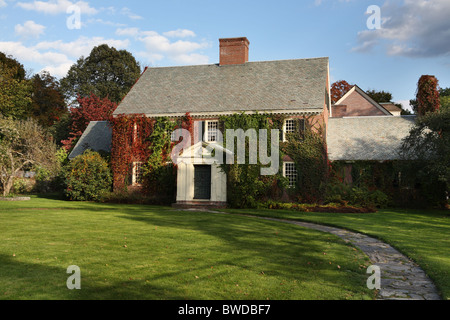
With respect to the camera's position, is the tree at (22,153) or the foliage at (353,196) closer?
the foliage at (353,196)

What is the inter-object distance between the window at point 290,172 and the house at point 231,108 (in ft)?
0.20

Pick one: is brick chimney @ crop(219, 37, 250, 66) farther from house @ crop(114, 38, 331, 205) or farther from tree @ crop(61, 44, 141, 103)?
tree @ crop(61, 44, 141, 103)

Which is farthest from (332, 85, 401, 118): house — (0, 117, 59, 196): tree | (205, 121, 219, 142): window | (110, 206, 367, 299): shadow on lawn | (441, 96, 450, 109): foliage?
(110, 206, 367, 299): shadow on lawn

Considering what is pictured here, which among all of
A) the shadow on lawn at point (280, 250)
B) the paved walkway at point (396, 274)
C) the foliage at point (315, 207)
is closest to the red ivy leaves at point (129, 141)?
the foliage at point (315, 207)

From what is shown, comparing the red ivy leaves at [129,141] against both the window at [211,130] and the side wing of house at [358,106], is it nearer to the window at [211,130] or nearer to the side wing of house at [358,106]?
the window at [211,130]

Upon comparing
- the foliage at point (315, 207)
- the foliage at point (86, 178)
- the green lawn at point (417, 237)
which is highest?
the foliage at point (86, 178)

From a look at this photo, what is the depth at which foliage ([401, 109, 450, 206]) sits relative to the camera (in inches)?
804

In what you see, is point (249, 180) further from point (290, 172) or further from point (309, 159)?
point (309, 159)

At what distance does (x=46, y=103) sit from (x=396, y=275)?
55.7 m

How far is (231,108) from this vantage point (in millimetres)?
26812

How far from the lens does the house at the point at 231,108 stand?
82.9 feet

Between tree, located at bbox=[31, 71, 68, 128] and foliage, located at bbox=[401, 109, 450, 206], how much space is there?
44380mm

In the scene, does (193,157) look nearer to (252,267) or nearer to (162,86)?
(162,86)
